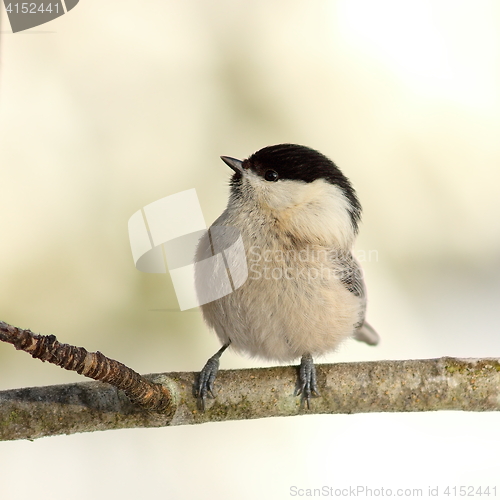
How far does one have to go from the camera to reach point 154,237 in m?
1.90

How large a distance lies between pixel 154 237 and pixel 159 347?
0.46m

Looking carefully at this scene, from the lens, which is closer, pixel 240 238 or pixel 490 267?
pixel 240 238

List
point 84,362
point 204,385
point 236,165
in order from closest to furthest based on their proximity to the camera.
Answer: point 84,362 < point 204,385 < point 236,165

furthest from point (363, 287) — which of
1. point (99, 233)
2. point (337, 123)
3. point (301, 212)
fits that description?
point (99, 233)

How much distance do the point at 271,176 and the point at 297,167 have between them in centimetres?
9

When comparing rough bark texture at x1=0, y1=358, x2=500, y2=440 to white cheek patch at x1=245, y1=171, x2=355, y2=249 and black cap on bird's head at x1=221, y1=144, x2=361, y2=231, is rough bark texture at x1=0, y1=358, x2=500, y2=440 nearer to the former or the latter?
white cheek patch at x1=245, y1=171, x2=355, y2=249

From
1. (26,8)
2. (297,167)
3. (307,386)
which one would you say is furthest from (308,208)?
(26,8)

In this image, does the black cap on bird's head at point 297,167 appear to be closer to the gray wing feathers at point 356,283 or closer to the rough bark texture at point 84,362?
the gray wing feathers at point 356,283

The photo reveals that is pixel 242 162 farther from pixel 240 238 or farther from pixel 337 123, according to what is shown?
pixel 337 123

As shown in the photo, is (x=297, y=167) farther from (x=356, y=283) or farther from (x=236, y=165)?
(x=356, y=283)

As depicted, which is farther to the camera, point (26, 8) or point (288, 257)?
point (26, 8)

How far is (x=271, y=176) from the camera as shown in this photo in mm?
1731

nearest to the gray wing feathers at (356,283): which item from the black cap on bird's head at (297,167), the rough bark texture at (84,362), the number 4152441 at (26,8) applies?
the black cap on bird's head at (297,167)

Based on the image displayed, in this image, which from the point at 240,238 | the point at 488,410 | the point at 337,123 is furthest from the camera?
the point at 337,123
